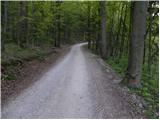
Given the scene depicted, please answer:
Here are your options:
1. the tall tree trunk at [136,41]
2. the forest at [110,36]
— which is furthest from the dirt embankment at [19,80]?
the tall tree trunk at [136,41]

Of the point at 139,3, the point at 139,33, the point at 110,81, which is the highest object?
the point at 139,3

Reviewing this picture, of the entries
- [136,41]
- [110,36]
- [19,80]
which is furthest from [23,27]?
[136,41]

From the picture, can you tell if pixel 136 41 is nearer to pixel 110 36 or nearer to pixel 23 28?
pixel 23 28

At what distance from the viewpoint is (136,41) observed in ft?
32.6

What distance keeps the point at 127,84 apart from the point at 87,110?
11.2 feet

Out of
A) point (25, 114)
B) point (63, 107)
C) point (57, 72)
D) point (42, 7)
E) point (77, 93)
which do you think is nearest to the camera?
point (25, 114)

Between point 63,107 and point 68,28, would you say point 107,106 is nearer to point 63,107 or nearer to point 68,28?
point 63,107

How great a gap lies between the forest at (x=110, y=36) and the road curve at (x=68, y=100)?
3.32 ft

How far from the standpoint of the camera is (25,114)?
271 inches

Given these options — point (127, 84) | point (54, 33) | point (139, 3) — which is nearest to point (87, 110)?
point (127, 84)

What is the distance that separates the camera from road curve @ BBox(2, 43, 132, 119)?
6980mm

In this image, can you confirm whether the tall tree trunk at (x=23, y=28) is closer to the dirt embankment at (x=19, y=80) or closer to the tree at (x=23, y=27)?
the tree at (x=23, y=27)

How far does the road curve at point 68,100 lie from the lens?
6.98m

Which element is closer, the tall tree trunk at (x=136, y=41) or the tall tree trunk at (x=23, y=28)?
the tall tree trunk at (x=136, y=41)
